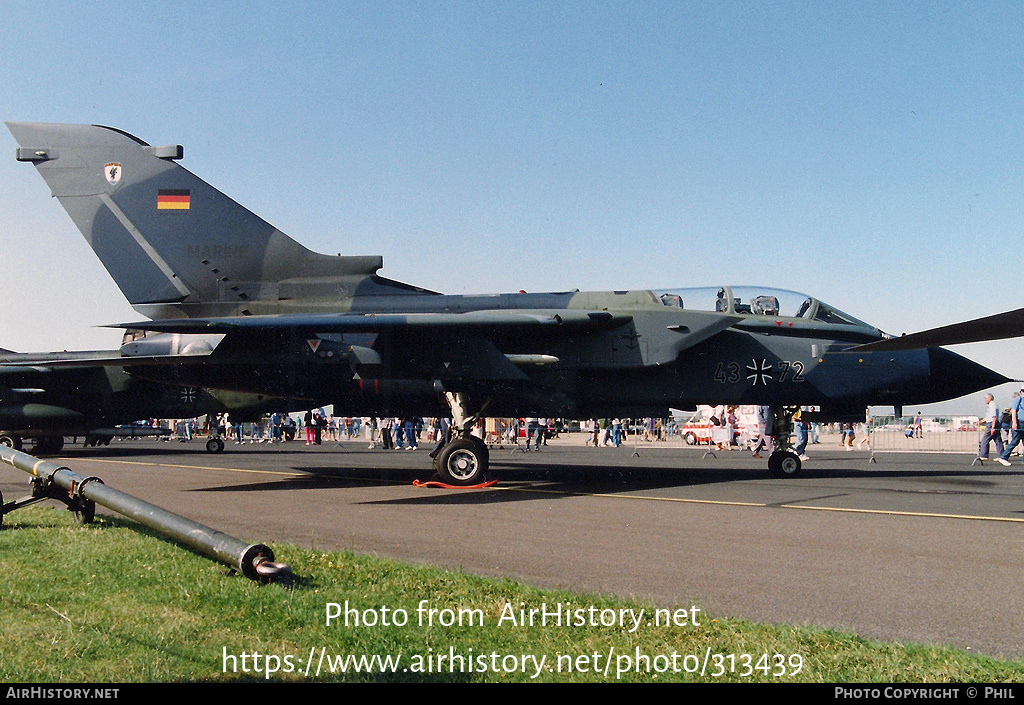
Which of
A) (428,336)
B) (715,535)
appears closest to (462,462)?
(428,336)

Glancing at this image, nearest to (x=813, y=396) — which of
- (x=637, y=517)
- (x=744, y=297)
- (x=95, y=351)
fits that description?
(x=744, y=297)

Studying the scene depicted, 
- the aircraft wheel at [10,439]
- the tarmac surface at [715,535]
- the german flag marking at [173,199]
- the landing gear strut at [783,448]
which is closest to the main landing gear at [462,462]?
the tarmac surface at [715,535]

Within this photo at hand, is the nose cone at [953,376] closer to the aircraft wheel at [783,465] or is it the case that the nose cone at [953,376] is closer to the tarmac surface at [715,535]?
the tarmac surface at [715,535]

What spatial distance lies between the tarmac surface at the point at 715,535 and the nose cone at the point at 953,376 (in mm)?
→ 1634

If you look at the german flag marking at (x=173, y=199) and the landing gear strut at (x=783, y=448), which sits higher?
the german flag marking at (x=173, y=199)

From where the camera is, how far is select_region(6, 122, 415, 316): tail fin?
1412cm

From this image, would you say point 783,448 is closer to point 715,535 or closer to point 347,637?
point 715,535

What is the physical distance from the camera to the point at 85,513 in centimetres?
766

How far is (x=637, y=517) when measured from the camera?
360 inches

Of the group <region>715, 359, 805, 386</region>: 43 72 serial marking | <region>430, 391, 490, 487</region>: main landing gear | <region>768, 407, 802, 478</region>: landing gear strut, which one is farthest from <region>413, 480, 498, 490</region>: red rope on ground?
<region>768, 407, 802, 478</region>: landing gear strut

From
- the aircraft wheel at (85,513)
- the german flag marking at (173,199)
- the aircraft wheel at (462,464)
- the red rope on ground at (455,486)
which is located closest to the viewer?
the aircraft wheel at (85,513)

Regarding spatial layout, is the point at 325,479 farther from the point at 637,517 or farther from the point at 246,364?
the point at 637,517

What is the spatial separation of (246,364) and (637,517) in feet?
22.9

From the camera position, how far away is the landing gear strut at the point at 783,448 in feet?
48.5
